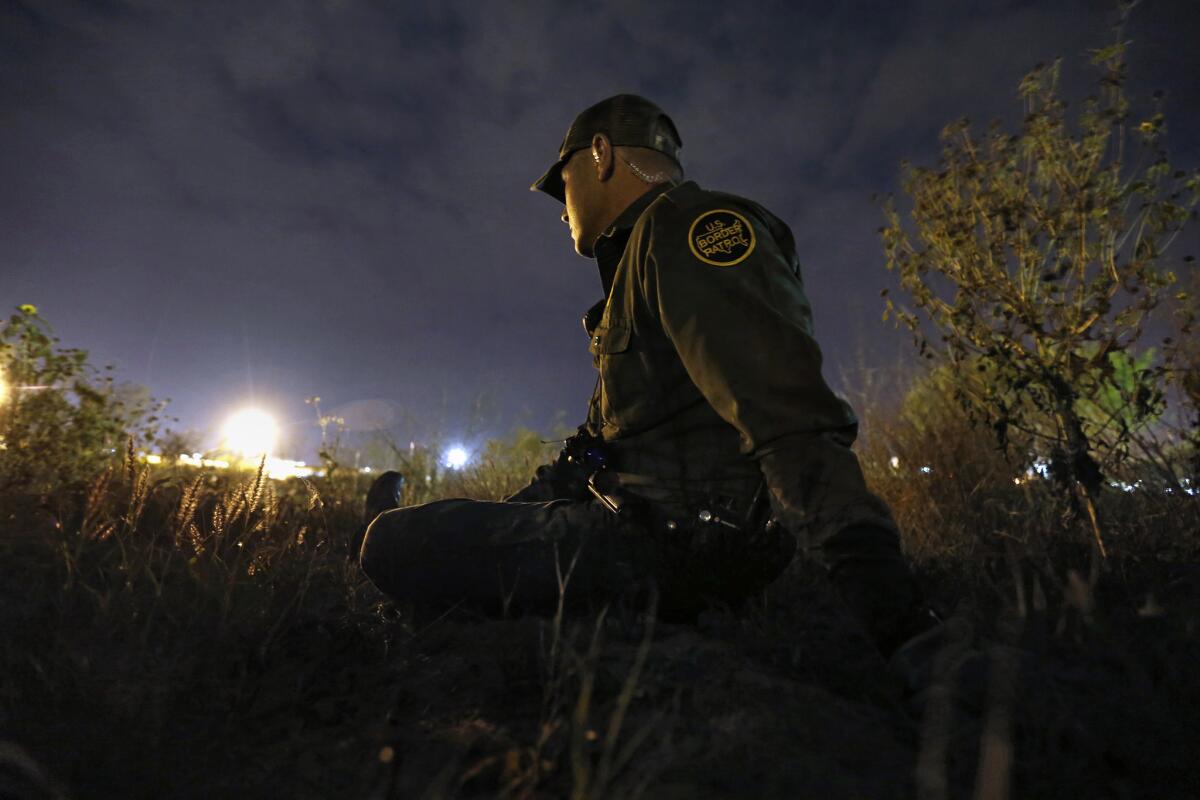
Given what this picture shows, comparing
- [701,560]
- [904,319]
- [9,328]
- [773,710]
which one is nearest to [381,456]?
[9,328]

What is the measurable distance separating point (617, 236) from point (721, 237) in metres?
0.72

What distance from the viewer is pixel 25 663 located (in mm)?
1523

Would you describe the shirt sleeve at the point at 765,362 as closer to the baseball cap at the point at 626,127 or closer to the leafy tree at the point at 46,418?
the baseball cap at the point at 626,127

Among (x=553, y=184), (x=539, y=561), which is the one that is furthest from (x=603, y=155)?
(x=539, y=561)

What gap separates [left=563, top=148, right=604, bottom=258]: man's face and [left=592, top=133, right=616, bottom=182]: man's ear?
0.21ft

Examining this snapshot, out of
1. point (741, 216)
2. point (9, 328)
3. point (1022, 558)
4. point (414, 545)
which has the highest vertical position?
point (741, 216)

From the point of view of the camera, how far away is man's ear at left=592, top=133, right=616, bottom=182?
8.11 feet

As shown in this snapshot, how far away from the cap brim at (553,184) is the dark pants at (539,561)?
1620 mm

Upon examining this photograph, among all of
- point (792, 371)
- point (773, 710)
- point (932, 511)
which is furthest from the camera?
point (932, 511)

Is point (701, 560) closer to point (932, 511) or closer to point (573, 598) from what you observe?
point (573, 598)

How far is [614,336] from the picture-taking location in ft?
6.65

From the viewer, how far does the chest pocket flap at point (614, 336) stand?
199cm

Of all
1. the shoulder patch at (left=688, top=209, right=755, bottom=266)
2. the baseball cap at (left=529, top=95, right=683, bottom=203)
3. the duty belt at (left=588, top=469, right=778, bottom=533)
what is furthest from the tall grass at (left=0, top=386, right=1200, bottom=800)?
the baseball cap at (left=529, top=95, right=683, bottom=203)

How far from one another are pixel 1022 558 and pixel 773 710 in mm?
1989
